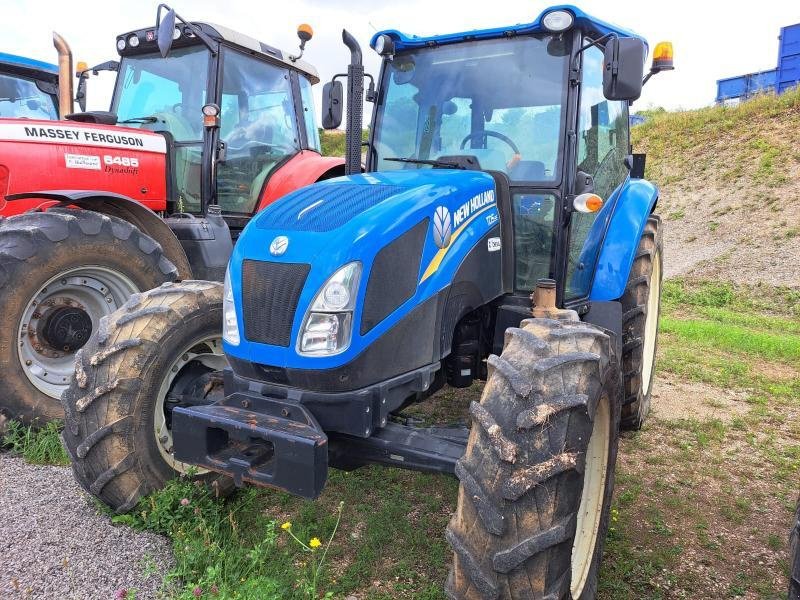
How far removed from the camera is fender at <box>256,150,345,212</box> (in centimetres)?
599

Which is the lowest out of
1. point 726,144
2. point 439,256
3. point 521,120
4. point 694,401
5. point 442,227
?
point 694,401

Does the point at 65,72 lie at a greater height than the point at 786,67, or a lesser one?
lesser

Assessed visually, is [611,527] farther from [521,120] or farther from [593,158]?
[521,120]

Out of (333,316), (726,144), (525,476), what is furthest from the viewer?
(726,144)

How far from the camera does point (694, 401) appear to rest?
5004 millimetres

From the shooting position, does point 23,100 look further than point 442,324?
Yes

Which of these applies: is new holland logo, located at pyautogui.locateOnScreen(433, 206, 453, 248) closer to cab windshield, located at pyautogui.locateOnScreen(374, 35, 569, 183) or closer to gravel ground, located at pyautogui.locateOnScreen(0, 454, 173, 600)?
cab windshield, located at pyautogui.locateOnScreen(374, 35, 569, 183)

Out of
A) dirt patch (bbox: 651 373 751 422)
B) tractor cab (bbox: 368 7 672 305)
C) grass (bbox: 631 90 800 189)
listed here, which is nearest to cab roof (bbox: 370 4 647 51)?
tractor cab (bbox: 368 7 672 305)

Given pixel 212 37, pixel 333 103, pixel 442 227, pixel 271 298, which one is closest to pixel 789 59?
pixel 212 37

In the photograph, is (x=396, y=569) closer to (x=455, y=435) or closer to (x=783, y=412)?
Result: (x=455, y=435)

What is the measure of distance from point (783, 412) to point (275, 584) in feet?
13.3

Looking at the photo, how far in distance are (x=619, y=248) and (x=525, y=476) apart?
6.81 ft

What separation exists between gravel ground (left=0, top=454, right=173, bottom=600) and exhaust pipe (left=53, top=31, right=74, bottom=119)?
3144 millimetres

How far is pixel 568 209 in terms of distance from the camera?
320 cm
